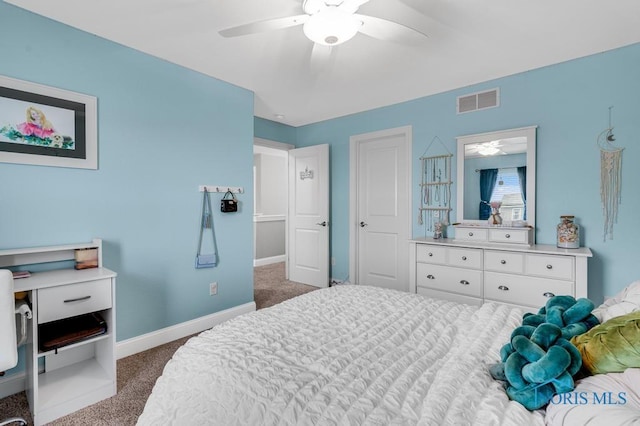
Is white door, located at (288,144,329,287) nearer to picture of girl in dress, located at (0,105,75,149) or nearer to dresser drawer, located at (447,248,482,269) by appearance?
dresser drawer, located at (447,248,482,269)

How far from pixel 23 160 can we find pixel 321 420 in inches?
94.0

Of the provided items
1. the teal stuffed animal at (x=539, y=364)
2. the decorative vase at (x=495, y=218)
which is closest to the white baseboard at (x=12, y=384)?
the teal stuffed animal at (x=539, y=364)

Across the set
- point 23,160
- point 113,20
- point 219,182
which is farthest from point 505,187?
point 23,160

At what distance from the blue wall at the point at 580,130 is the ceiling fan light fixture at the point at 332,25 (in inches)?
82.5

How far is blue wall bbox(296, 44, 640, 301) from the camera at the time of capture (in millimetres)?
2480

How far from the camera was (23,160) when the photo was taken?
6.42 feet

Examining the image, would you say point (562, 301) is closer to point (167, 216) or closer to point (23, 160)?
point (167, 216)

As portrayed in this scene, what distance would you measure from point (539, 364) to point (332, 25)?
1.77 metres

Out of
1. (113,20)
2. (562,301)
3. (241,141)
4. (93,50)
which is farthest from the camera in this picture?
(241,141)

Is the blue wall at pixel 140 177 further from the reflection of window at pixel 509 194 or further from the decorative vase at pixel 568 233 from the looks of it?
the decorative vase at pixel 568 233

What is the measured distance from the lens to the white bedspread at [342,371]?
0.86 metres

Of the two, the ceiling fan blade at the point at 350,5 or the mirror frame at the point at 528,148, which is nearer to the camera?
the ceiling fan blade at the point at 350,5

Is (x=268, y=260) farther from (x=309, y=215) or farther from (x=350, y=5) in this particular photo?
(x=350, y=5)

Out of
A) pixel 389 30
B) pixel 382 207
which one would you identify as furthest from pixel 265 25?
pixel 382 207
